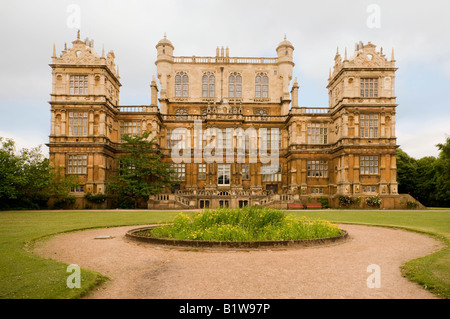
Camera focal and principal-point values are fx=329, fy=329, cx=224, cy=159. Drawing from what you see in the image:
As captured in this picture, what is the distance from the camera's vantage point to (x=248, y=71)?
184 feet

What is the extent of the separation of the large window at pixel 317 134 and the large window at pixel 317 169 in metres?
3.21

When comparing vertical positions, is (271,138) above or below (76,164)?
above

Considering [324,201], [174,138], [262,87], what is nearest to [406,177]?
[324,201]

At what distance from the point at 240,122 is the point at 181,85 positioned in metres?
13.6

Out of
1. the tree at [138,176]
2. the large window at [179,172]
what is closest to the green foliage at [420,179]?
the large window at [179,172]

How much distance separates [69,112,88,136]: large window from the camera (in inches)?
1738

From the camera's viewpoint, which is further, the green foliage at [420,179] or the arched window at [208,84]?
the green foliage at [420,179]

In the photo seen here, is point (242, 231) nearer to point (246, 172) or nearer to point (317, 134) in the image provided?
point (246, 172)

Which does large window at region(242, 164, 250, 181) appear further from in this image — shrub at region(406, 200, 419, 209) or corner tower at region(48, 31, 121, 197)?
shrub at region(406, 200, 419, 209)

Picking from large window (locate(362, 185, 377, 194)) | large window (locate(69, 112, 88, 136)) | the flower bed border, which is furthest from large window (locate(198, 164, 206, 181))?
the flower bed border

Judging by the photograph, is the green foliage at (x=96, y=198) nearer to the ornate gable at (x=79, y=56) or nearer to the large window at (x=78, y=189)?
the large window at (x=78, y=189)

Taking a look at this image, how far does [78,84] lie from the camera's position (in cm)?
4453

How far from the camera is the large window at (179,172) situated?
49281mm
